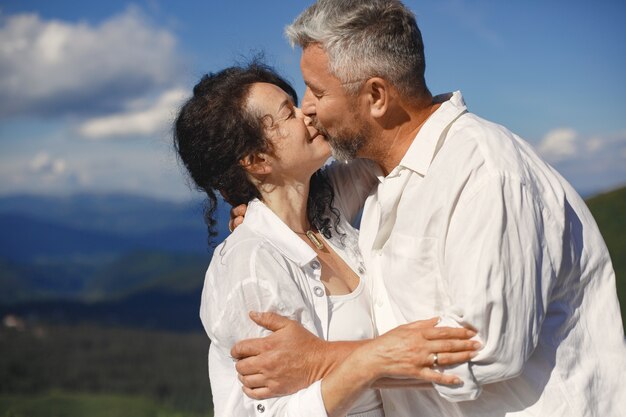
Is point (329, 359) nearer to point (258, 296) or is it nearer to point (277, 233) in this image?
point (258, 296)

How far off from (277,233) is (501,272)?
82 cm

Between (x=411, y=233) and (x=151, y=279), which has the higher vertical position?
(x=151, y=279)

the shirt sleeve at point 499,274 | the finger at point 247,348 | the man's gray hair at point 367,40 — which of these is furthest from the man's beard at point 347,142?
the finger at point 247,348

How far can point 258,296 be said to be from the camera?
235 centimetres

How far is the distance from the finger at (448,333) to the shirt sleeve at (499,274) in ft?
0.07

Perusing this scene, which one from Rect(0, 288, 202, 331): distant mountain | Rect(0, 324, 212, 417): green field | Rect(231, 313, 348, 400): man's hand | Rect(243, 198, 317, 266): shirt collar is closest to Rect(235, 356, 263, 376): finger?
Rect(231, 313, 348, 400): man's hand

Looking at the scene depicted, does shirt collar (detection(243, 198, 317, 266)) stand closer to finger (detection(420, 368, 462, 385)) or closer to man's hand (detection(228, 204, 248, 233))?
man's hand (detection(228, 204, 248, 233))

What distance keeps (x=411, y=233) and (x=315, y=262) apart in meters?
0.39

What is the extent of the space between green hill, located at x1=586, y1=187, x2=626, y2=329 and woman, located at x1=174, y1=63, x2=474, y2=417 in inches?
230

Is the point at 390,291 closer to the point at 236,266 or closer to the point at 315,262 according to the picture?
the point at 315,262

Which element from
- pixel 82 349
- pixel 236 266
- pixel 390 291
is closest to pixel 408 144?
pixel 390 291

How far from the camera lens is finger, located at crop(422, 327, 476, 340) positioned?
203cm

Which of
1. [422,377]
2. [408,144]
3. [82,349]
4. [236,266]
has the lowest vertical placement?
[422,377]

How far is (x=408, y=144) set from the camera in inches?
97.3
